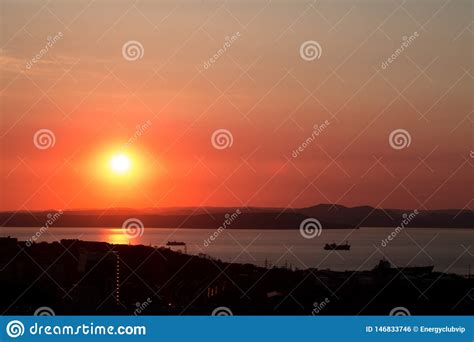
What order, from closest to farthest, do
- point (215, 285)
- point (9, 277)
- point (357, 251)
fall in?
point (9, 277) < point (215, 285) < point (357, 251)

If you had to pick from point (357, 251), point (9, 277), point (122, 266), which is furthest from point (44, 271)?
point (357, 251)

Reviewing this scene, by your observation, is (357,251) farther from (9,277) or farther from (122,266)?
(9,277)

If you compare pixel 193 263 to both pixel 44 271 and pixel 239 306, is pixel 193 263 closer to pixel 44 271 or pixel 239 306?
pixel 44 271

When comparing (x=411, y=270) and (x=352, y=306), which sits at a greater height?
(x=411, y=270)

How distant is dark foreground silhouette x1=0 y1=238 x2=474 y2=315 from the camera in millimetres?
18297

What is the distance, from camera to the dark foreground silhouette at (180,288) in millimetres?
18297

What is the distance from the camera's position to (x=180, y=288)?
22844mm

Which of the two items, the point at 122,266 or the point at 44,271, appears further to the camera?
the point at 122,266

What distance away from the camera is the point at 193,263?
102 feet

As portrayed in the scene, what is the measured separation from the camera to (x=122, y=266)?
26969mm

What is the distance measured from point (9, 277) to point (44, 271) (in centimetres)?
183
